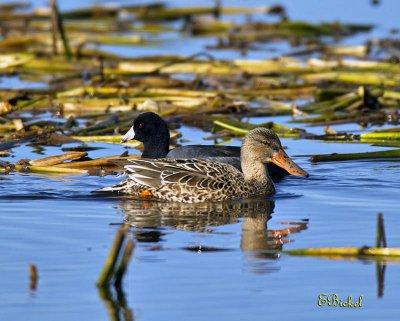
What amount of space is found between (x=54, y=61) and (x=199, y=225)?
948 centimetres

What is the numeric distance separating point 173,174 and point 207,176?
339 mm

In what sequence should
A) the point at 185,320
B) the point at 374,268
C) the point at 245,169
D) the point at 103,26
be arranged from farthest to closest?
the point at 103,26
the point at 245,169
the point at 374,268
the point at 185,320

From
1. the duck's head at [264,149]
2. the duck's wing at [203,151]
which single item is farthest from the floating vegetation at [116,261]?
the duck's wing at [203,151]

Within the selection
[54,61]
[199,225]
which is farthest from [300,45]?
[199,225]

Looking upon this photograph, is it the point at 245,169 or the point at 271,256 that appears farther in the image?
the point at 245,169

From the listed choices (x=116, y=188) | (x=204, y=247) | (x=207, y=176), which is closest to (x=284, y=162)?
(x=207, y=176)

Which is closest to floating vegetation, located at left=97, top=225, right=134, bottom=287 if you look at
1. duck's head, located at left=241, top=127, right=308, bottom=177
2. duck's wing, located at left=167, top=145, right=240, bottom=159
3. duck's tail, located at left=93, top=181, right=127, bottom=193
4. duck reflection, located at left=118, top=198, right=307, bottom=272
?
duck reflection, located at left=118, top=198, right=307, bottom=272

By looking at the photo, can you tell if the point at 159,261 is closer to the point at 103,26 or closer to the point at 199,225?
the point at 199,225

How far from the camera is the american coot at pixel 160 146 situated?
40.7 ft

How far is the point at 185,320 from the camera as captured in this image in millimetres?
6746

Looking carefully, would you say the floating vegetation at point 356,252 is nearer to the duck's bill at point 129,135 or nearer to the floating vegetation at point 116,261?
the floating vegetation at point 116,261

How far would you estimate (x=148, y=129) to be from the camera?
1257 centimetres

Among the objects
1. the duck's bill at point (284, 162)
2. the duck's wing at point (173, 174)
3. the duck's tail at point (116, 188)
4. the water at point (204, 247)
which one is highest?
the duck's bill at point (284, 162)

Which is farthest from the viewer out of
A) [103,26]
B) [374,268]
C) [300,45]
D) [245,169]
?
[103,26]
